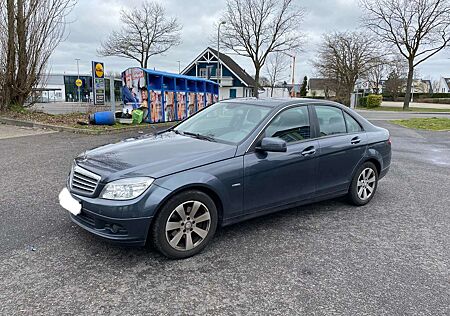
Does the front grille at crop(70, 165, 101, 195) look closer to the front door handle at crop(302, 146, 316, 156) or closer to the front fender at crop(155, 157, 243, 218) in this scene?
the front fender at crop(155, 157, 243, 218)

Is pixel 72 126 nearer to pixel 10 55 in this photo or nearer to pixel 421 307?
pixel 10 55

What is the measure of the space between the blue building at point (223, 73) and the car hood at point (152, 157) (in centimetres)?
4177

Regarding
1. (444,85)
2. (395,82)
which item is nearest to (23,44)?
(395,82)

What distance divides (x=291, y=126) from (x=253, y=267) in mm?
1775

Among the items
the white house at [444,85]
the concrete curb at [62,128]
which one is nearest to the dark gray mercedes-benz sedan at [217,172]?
the concrete curb at [62,128]

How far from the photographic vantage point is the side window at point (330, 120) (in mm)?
4468

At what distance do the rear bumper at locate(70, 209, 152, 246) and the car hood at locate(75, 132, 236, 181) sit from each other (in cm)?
36

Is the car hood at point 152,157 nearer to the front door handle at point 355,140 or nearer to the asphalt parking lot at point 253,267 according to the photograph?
the asphalt parking lot at point 253,267

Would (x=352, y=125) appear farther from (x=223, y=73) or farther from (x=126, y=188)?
(x=223, y=73)

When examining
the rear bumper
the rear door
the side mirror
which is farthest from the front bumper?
the rear door

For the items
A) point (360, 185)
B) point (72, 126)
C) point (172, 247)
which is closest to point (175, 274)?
point (172, 247)

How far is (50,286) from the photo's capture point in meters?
2.78

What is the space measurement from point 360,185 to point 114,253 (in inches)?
132

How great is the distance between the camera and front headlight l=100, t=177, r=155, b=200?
299cm
